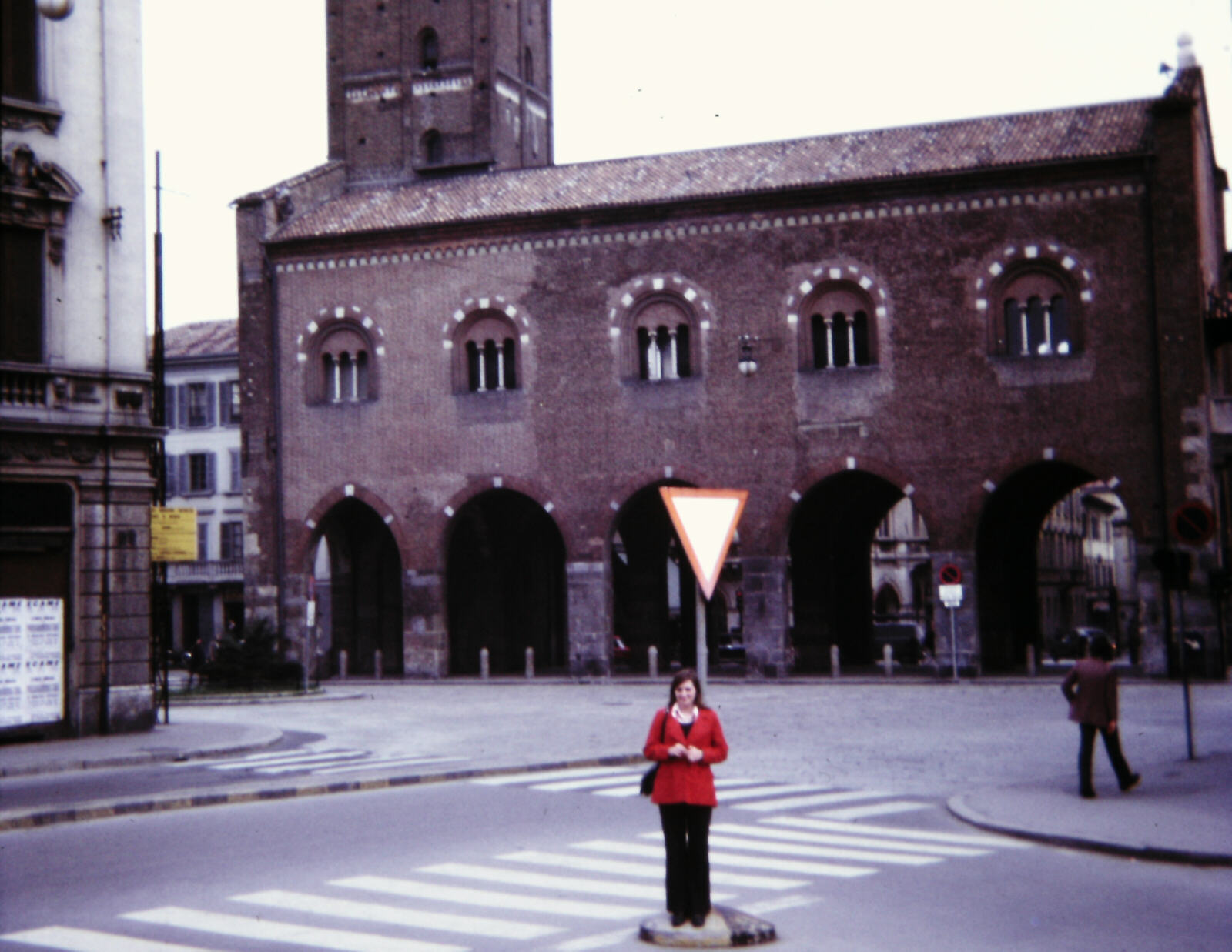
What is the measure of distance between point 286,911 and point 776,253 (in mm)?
32060

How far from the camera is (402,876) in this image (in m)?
10.8

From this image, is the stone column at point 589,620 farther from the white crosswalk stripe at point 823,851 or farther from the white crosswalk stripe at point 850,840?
the white crosswalk stripe at point 823,851

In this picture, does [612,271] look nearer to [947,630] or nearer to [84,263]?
[947,630]

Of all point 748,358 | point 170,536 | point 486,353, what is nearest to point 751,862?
point 170,536

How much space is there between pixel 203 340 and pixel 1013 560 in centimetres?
3943

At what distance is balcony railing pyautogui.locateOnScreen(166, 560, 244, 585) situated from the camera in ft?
215

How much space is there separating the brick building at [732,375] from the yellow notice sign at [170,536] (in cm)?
1758

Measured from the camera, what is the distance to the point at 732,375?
4019 centimetres

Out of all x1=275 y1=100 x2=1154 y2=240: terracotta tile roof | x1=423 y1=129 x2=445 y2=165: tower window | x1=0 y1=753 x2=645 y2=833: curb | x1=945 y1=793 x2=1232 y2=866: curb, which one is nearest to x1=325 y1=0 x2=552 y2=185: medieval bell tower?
x1=423 y1=129 x2=445 y2=165: tower window

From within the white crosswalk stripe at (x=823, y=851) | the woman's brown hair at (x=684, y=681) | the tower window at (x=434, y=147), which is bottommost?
the white crosswalk stripe at (x=823, y=851)

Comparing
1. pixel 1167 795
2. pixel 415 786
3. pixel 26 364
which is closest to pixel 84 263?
pixel 26 364

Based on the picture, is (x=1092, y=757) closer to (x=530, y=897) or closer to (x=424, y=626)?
(x=530, y=897)

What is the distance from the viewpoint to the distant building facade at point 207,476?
2594 inches

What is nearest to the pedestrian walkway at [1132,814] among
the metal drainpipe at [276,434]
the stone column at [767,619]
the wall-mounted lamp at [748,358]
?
the stone column at [767,619]
